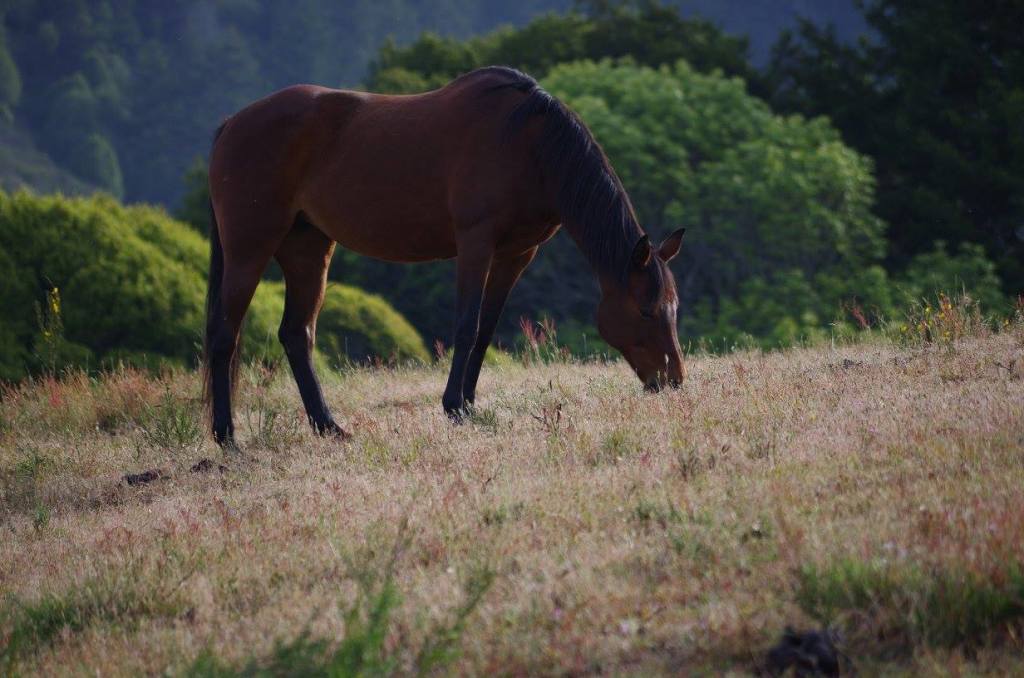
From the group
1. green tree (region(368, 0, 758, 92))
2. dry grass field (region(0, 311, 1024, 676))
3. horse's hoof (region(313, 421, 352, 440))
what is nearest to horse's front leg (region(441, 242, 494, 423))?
→ dry grass field (region(0, 311, 1024, 676))

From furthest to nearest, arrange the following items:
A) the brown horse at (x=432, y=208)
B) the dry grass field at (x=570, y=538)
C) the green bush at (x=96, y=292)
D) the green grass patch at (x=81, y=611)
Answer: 1. the green bush at (x=96, y=292)
2. the brown horse at (x=432, y=208)
3. the green grass patch at (x=81, y=611)
4. the dry grass field at (x=570, y=538)

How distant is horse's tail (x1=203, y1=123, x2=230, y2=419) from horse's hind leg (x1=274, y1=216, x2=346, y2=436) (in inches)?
18.4

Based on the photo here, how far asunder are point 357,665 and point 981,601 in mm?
2058

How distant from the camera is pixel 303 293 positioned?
341 inches

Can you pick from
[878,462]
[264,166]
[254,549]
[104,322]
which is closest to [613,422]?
[878,462]

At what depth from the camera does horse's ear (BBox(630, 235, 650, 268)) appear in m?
7.19

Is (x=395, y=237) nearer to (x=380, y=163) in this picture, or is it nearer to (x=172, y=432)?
(x=380, y=163)

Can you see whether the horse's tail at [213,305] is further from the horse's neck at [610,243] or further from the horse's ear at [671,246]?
the horse's ear at [671,246]

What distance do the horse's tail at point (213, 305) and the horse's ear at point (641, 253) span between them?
3.23 meters

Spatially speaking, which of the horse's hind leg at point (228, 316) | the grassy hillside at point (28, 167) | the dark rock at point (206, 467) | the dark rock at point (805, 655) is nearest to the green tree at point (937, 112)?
the horse's hind leg at point (228, 316)

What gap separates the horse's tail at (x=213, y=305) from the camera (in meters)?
8.45

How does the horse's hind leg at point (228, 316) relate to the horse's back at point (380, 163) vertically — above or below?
below

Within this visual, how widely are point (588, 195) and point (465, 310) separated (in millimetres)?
1179

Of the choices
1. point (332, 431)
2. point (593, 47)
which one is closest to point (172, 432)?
point (332, 431)
